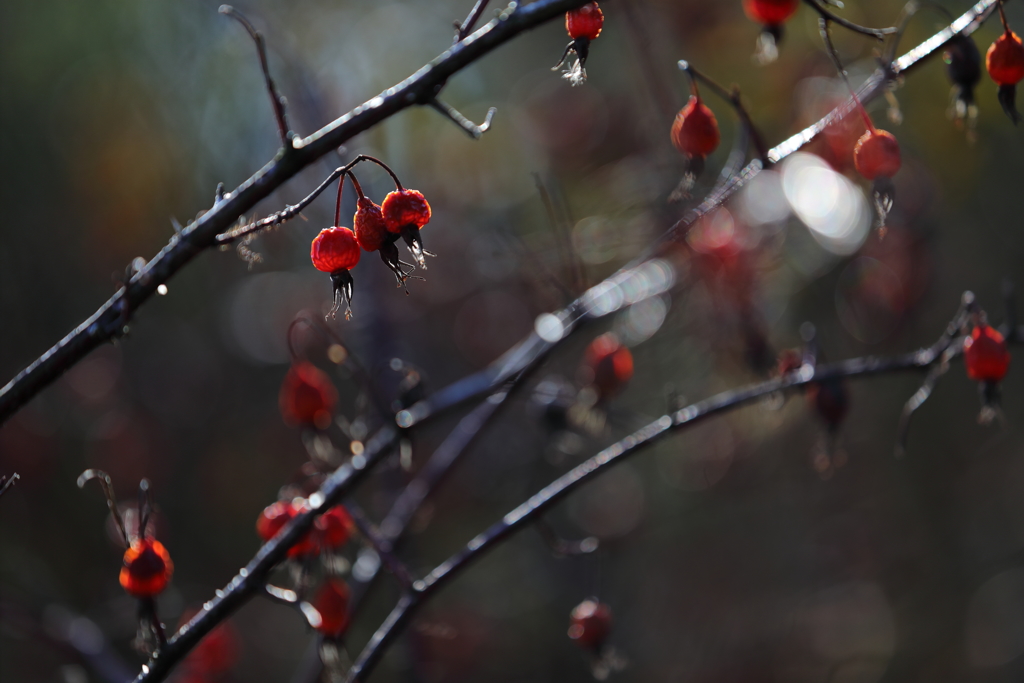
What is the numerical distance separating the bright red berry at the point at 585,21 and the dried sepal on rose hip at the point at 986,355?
107 centimetres

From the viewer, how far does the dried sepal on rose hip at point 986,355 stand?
156 centimetres

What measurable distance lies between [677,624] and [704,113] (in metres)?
5.73

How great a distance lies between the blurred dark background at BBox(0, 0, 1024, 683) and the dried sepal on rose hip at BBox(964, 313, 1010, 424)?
2681 millimetres

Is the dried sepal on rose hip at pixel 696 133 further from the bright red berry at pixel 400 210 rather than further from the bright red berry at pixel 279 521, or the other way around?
the bright red berry at pixel 279 521

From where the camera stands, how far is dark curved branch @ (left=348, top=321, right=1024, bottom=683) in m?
1.53

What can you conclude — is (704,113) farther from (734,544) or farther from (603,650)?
(734,544)

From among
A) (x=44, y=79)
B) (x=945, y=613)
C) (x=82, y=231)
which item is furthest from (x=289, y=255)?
(x=945, y=613)

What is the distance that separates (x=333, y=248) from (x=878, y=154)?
1.10 m

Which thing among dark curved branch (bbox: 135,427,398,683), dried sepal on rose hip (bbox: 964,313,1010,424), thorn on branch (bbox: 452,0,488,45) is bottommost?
dark curved branch (bbox: 135,427,398,683)

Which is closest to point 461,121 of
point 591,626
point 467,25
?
point 467,25

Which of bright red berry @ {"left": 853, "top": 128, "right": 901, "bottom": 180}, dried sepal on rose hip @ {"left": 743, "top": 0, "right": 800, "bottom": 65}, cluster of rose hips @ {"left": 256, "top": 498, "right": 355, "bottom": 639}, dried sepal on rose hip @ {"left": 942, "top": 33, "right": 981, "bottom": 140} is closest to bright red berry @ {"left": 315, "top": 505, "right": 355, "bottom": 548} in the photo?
cluster of rose hips @ {"left": 256, "top": 498, "right": 355, "bottom": 639}

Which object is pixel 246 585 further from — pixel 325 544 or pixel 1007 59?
pixel 1007 59

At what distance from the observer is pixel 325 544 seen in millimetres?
1751

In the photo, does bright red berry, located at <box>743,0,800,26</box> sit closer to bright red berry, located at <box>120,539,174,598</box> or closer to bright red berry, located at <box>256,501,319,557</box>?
bright red berry, located at <box>256,501,319,557</box>
